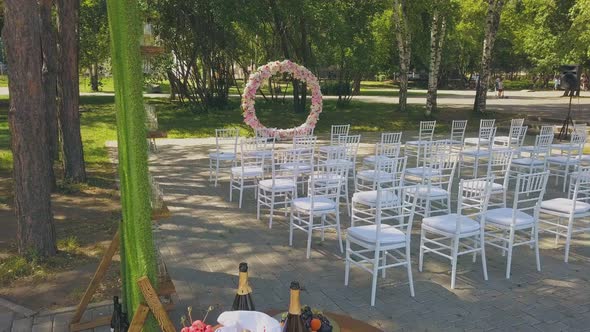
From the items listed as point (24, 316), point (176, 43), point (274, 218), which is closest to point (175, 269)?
point (24, 316)

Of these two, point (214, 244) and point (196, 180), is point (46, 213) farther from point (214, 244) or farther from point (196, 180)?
point (196, 180)

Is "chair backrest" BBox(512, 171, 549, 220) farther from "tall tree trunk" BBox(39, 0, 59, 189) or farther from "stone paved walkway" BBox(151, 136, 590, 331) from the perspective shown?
"tall tree trunk" BBox(39, 0, 59, 189)

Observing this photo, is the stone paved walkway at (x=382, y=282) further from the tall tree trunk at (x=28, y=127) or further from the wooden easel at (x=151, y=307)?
the wooden easel at (x=151, y=307)

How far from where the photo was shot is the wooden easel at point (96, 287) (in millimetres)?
3666

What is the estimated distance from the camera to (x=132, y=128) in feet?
7.90

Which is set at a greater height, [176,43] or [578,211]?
[176,43]

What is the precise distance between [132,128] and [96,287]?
2.06 meters

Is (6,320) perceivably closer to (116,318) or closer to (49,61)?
(116,318)

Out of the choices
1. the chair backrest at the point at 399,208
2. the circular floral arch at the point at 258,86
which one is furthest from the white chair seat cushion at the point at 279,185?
the circular floral arch at the point at 258,86

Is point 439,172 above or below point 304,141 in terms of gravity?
below

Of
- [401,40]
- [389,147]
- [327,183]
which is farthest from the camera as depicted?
[401,40]

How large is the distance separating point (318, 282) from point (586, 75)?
46.6 metres

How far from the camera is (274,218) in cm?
743

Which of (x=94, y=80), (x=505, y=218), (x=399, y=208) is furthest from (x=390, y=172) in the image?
(x=94, y=80)
